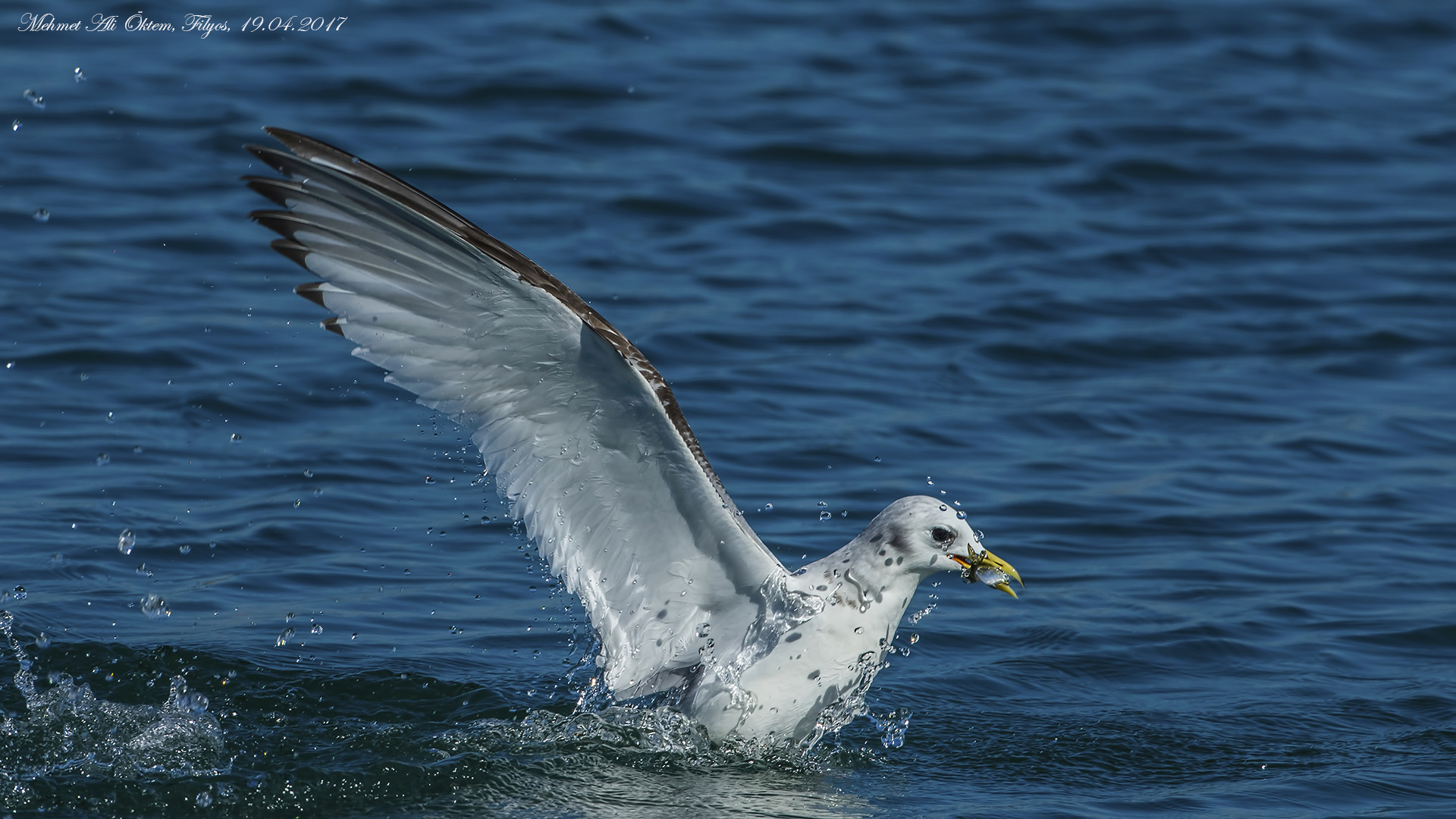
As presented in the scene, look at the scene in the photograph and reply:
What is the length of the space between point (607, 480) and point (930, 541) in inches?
46.2

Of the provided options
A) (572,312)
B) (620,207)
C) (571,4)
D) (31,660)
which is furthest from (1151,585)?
(571,4)

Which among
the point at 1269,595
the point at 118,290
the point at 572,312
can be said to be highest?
the point at 572,312

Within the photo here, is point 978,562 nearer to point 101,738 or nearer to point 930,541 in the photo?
point 930,541

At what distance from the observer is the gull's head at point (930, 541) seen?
6363 mm

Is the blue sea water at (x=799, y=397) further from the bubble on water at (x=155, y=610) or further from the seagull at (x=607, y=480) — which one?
the seagull at (x=607, y=480)

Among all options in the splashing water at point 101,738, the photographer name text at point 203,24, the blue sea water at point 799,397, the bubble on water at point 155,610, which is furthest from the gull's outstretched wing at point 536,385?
the photographer name text at point 203,24

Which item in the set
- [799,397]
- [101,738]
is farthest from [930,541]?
[799,397]

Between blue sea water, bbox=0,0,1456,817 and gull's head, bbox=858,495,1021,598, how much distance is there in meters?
0.82

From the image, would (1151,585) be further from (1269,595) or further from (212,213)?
(212,213)

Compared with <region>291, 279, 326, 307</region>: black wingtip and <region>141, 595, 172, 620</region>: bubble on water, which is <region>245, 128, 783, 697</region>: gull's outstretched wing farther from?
<region>141, 595, 172, 620</region>: bubble on water

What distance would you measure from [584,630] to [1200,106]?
38.7 ft

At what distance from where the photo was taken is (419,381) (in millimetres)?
6285

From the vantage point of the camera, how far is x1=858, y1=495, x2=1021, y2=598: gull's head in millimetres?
6363

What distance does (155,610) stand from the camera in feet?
25.1
